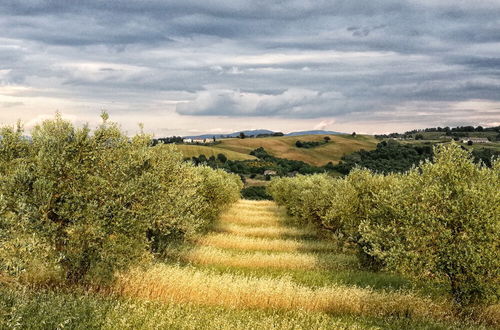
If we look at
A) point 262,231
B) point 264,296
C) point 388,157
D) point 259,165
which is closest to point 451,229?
point 264,296

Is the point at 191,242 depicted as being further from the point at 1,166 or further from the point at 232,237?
the point at 1,166

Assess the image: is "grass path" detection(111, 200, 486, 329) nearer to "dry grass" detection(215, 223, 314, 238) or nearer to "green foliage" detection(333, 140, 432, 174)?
"dry grass" detection(215, 223, 314, 238)

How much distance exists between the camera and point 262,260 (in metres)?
29.6

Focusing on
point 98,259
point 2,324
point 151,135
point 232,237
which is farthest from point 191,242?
point 2,324

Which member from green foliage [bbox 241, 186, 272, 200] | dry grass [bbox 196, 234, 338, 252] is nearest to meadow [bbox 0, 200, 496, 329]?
dry grass [bbox 196, 234, 338, 252]

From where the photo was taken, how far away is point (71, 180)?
17469 millimetres

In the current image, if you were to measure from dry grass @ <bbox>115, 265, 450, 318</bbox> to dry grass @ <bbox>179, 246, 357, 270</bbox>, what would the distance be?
26.4 ft

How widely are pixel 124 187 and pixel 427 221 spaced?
552 inches

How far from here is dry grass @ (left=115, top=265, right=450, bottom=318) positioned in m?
18.0

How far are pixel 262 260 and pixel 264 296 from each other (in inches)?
433

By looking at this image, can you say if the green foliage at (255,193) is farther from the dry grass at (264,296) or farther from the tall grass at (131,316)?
the tall grass at (131,316)

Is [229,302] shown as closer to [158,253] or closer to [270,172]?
[158,253]

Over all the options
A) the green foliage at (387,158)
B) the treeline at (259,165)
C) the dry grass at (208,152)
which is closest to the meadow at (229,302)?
the green foliage at (387,158)

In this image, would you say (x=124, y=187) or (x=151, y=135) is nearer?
(x=124, y=187)
